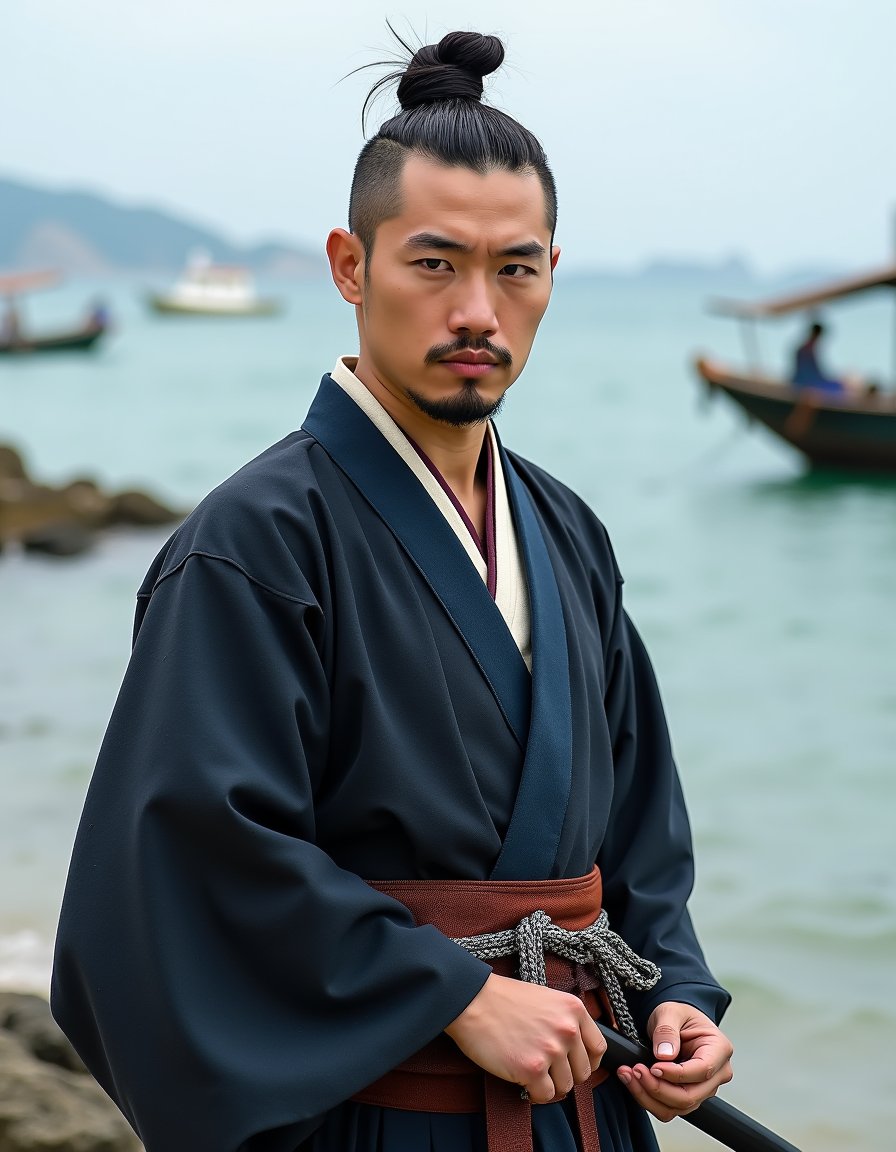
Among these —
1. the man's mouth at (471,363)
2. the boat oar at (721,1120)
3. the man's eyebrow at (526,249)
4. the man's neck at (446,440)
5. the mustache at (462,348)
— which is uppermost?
the man's eyebrow at (526,249)

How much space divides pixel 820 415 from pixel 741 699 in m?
7.40

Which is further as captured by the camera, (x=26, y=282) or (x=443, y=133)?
(x=26, y=282)

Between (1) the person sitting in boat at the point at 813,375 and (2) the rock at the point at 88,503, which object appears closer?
(2) the rock at the point at 88,503

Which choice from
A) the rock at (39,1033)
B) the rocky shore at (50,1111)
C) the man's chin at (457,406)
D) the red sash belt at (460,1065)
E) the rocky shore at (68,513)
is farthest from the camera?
the rocky shore at (68,513)

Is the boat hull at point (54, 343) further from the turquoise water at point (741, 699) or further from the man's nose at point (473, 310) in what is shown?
the man's nose at point (473, 310)

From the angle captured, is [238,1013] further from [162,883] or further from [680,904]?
[680,904]

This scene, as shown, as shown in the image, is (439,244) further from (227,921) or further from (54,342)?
(54,342)

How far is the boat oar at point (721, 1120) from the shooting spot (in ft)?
5.21

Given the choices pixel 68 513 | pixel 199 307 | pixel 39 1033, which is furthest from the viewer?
pixel 199 307

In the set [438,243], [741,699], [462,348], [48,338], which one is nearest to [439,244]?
[438,243]

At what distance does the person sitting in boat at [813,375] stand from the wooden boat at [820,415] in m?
0.11

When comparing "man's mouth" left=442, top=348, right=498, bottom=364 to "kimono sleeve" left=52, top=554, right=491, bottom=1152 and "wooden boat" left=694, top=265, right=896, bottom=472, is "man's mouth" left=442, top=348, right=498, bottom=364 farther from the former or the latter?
"wooden boat" left=694, top=265, right=896, bottom=472

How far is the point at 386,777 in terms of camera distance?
4.98 feet

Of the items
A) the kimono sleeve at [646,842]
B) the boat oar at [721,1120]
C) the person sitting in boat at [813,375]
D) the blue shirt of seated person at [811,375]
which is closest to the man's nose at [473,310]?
the kimono sleeve at [646,842]
